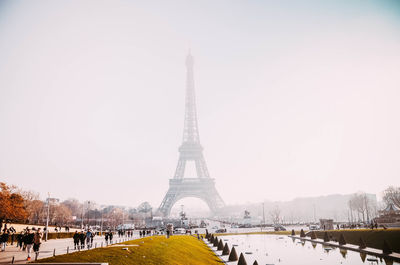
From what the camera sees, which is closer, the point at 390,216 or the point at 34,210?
the point at 390,216

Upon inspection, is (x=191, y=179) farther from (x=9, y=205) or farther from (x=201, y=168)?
(x=9, y=205)

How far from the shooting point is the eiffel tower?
9975cm

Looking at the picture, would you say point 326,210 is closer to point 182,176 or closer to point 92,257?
point 182,176

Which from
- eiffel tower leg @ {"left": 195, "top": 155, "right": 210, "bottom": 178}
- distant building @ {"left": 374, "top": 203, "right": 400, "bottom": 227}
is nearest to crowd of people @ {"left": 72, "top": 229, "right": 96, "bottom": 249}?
distant building @ {"left": 374, "top": 203, "right": 400, "bottom": 227}

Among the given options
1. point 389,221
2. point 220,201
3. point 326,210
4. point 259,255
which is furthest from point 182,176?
point 326,210

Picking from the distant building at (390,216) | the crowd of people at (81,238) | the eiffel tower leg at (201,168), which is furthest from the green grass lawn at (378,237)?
the eiffel tower leg at (201,168)

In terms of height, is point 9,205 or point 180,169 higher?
point 180,169

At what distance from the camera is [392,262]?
2762cm

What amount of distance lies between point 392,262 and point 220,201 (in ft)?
246

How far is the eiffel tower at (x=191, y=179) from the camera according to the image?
9975cm

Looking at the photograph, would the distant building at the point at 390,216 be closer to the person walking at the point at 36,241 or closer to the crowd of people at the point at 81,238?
the crowd of people at the point at 81,238

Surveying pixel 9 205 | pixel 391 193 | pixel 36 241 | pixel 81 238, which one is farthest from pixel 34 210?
pixel 391 193

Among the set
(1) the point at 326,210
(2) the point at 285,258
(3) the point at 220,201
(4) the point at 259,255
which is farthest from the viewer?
(1) the point at 326,210

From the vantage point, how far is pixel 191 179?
4205 inches
